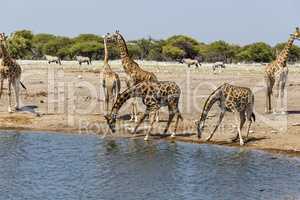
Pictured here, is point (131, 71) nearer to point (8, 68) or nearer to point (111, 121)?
point (111, 121)

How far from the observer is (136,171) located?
1384cm

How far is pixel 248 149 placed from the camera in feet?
55.1

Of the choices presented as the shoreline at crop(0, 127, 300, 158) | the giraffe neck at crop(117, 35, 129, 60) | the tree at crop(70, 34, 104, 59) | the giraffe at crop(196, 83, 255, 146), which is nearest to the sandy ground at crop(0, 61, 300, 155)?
the shoreline at crop(0, 127, 300, 158)

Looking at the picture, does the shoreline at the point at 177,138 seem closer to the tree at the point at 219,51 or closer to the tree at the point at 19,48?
the tree at the point at 19,48

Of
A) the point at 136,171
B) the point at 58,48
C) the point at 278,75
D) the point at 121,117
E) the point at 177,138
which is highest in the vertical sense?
the point at 58,48

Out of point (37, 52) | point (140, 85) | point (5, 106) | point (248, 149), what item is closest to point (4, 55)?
point (5, 106)

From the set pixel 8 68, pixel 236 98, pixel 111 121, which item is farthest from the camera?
pixel 8 68

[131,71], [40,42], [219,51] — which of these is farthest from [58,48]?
[131,71]

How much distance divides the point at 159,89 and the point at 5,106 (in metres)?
7.27

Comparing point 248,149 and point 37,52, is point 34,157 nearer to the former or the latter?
point 248,149

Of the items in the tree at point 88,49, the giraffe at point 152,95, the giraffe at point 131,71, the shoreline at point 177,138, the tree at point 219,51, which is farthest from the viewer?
the tree at point 219,51

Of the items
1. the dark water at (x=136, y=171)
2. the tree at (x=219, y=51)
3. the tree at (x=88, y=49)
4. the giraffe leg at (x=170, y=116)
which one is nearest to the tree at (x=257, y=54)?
the tree at (x=219, y=51)

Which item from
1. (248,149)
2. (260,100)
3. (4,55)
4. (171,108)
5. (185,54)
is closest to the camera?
(248,149)

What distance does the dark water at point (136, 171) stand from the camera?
1202 centimetres
